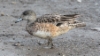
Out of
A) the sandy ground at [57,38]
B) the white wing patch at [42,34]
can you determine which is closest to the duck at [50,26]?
the white wing patch at [42,34]

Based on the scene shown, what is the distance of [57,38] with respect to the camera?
841 centimetres

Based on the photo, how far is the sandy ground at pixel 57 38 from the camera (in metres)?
7.52

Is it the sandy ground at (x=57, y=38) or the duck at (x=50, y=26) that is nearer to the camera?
the sandy ground at (x=57, y=38)

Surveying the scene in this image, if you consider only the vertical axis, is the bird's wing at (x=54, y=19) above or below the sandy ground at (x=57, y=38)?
above

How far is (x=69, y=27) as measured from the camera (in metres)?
7.88

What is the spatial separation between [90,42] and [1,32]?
193 centimetres

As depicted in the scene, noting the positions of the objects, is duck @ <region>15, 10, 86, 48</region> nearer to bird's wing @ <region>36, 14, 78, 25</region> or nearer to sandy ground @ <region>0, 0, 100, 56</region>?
bird's wing @ <region>36, 14, 78, 25</region>

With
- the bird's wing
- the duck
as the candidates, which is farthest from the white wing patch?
the bird's wing

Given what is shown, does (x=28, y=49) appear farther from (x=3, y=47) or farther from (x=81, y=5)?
(x=81, y=5)

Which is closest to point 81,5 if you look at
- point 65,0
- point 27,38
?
point 65,0

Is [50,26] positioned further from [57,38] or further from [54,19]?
[57,38]

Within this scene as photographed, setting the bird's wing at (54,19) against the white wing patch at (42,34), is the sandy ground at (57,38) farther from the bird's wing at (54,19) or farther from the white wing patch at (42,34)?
the bird's wing at (54,19)

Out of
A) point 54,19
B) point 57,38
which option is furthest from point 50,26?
point 57,38

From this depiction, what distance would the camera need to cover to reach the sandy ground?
7.52 meters
